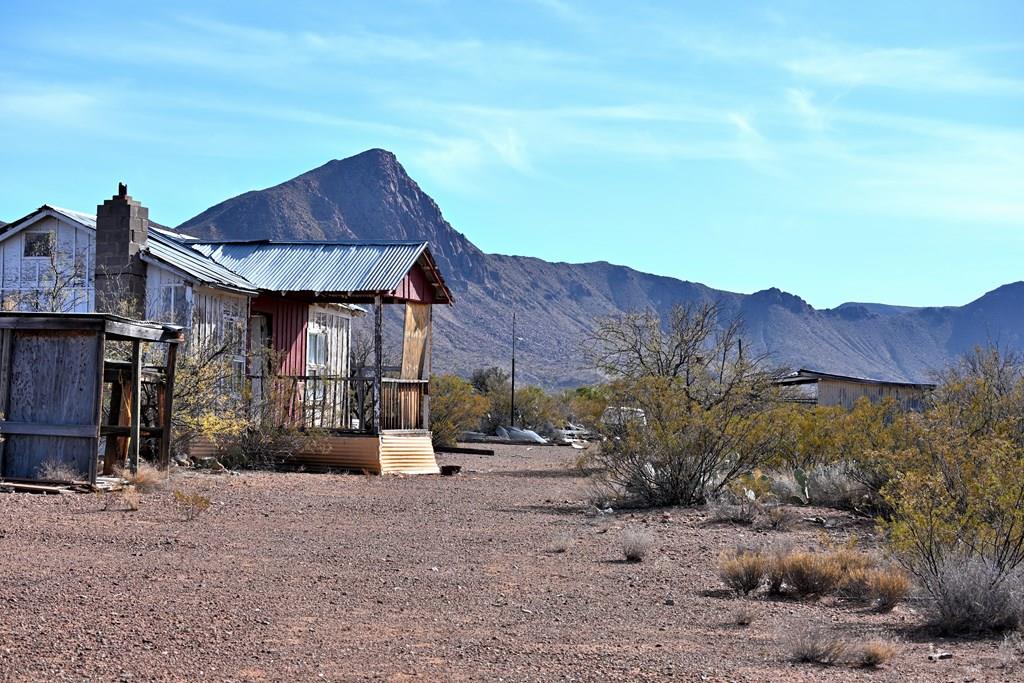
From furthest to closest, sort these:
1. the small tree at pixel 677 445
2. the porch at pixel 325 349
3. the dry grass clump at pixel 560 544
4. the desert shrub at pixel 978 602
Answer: the porch at pixel 325 349, the small tree at pixel 677 445, the dry grass clump at pixel 560 544, the desert shrub at pixel 978 602

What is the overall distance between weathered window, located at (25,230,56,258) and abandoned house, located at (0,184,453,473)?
0.02m

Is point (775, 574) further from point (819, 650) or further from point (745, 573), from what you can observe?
point (819, 650)

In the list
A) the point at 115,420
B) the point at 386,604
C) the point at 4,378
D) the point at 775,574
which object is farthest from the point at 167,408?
the point at 775,574

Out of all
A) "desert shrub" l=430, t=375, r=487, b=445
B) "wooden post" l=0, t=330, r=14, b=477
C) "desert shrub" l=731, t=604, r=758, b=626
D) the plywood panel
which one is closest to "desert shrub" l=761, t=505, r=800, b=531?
"desert shrub" l=731, t=604, r=758, b=626

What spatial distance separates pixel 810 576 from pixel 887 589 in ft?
2.36

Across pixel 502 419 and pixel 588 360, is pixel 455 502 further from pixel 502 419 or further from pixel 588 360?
pixel 502 419

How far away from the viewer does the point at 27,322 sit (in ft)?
47.3

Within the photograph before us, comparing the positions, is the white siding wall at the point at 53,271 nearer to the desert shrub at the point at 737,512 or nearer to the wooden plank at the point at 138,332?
the wooden plank at the point at 138,332

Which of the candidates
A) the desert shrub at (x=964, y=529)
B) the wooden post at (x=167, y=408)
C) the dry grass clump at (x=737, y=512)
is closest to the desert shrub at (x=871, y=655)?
the desert shrub at (x=964, y=529)

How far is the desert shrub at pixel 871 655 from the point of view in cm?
695

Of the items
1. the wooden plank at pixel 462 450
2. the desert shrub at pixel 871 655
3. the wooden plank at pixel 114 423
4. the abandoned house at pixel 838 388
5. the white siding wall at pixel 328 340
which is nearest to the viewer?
the desert shrub at pixel 871 655

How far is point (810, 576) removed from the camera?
9.57m

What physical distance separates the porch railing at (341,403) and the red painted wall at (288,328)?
496 millimetres

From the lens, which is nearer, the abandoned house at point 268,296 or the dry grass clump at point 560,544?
the dry grass clump at point 560,544
